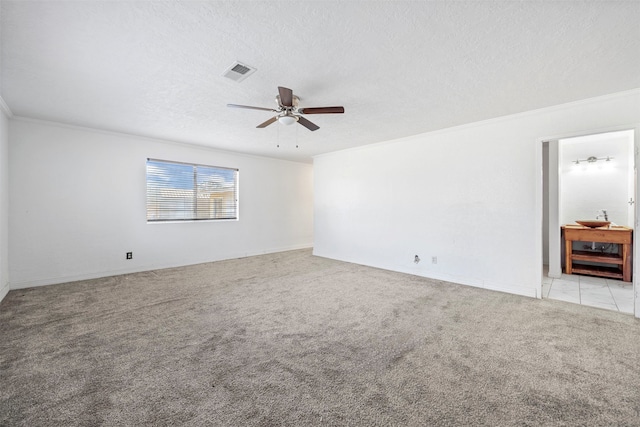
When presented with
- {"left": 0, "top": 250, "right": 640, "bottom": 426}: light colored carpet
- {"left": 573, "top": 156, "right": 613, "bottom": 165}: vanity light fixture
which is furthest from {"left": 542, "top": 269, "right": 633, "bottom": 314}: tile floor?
{"left": 573, "top": 156, "right": 613, "bottom": 165}: vanity light fixture

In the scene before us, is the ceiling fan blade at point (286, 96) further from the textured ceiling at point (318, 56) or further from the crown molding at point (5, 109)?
the crown molding at point (5, 109)

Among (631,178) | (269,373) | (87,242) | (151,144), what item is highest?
(151,144)

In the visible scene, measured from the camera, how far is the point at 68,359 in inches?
80.4

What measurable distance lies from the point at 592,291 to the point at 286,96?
15.6ft

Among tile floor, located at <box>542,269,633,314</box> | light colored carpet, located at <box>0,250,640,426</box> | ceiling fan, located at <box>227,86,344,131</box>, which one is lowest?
light colored carpet, located at <box>0,250,640,426</box>

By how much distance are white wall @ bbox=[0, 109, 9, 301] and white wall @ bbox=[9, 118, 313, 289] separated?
0.29 feet

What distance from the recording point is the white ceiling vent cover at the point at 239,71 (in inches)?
92.5

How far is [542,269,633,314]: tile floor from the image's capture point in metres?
3.17

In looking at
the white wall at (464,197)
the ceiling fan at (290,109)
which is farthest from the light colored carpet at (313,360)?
the ceiling fan at (290,109)

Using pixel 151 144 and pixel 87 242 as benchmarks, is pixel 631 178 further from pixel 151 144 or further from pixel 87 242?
pixel 87 242

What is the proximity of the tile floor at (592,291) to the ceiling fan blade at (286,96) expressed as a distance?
4.05 m

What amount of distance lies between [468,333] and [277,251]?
5.11 metres

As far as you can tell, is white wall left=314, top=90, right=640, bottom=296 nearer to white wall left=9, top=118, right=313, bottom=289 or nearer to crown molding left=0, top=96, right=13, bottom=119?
white wall left=9, top=118, right=313, bottom=289

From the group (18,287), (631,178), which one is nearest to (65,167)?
(18,287)
